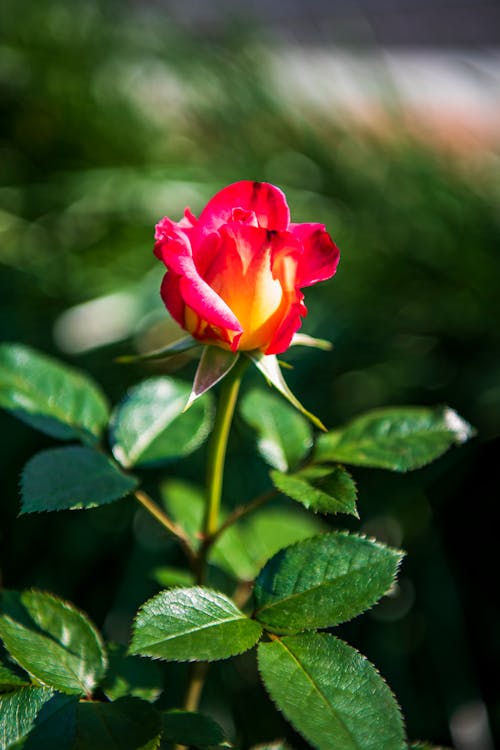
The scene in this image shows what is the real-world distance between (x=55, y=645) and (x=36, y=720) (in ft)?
0.15

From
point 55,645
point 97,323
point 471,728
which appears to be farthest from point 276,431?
point 97,323

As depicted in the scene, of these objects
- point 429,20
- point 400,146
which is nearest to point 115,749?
point 400,146

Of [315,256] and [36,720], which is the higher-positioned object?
[315,256]

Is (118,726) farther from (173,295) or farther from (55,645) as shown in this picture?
(173,295)

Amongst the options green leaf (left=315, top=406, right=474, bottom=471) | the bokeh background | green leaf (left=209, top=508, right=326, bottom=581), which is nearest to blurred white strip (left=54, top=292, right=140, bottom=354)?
the bokeh background

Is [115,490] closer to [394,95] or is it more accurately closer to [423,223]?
[423,223]

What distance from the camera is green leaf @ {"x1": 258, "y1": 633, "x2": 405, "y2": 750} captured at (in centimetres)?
26

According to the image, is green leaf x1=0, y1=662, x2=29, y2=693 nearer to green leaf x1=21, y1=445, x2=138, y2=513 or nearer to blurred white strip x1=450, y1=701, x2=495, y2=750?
green leaf x1=21, y1=445, x2=138, y2=513

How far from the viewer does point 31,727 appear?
28 cm

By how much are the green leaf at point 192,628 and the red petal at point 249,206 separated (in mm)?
159

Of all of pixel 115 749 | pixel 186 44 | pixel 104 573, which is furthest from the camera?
pixel 186 44

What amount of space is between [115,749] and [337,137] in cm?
115

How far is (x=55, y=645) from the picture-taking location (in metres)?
0.33

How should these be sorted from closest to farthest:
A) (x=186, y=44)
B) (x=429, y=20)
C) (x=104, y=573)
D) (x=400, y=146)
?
(x=104, y=573)
(x=400, y=146)
(x=186, y=44)
(x=429, y=20)
